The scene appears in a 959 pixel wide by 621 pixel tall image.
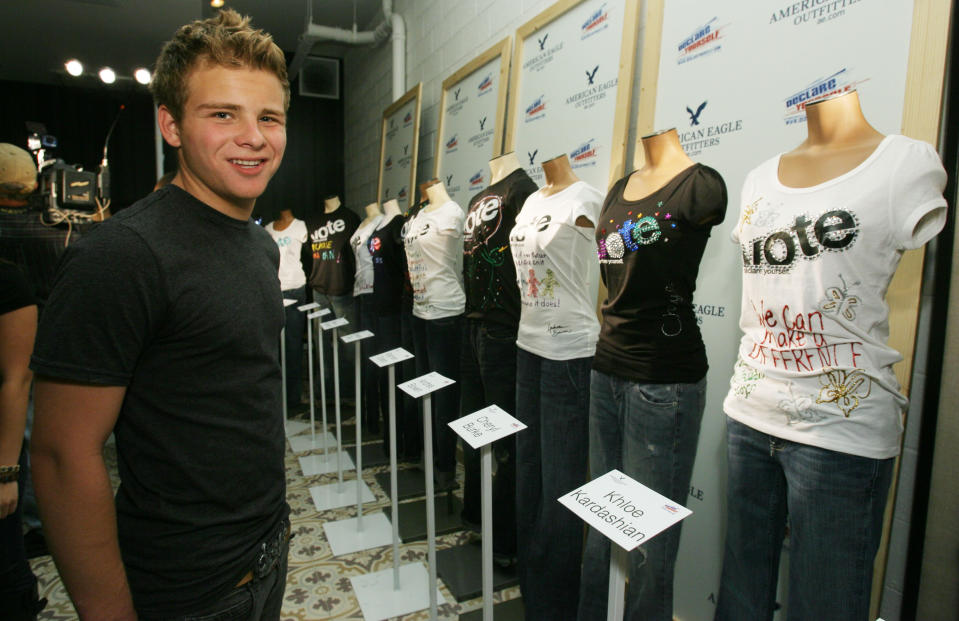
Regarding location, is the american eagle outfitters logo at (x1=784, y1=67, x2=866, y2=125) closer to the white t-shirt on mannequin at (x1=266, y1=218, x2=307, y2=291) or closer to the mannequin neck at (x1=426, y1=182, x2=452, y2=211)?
the mannequin neck at (x1=426, y1=182, x2=452, y2=211)

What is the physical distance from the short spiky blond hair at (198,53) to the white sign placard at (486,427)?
2.43ft

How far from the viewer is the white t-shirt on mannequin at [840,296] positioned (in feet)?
2.86

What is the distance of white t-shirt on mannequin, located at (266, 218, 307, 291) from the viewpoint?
4.03 m

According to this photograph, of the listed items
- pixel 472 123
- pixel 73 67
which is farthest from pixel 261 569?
pixel 73 67

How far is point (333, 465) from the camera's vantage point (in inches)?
123

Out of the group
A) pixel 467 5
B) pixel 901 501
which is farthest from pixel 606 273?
pixel 467 5

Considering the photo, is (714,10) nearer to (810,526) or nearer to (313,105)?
(810,526)

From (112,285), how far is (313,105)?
6.40 metres

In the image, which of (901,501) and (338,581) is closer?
(901,501)

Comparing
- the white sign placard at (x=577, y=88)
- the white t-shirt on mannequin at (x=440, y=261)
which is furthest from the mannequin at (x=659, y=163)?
the white t-shirt on mannequin at (x=440, y=261)

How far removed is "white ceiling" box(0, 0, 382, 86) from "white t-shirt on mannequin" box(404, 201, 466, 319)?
3.45 meters

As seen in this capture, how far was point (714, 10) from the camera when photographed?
146 centimetres

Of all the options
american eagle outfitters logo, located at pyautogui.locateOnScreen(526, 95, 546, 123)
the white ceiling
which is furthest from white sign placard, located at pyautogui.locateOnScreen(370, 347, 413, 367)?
the white ceiling

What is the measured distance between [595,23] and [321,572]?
2.34m
